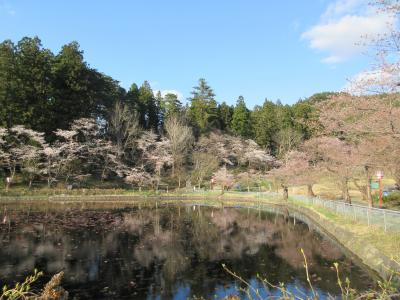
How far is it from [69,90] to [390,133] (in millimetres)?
46995

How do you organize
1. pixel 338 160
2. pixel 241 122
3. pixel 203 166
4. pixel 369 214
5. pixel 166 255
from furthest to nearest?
pixel 241 122 < pixel 203 166 < pixel 338 160 < pixel 369 214 < pixel 166 255

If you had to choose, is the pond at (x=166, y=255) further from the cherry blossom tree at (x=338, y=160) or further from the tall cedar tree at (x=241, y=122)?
the tall cedar tree at (x=241, y=122)

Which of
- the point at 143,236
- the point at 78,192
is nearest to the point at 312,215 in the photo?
the point at 143,236

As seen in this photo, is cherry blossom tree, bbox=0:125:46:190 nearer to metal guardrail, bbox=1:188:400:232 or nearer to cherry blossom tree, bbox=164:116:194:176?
metal guardrail, bbox=1:188:400:232

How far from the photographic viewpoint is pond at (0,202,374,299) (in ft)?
35.3

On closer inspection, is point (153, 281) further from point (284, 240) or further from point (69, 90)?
point (69, 90)

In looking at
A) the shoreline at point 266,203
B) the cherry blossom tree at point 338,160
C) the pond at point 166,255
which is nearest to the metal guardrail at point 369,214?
the shoreline at point 266,203

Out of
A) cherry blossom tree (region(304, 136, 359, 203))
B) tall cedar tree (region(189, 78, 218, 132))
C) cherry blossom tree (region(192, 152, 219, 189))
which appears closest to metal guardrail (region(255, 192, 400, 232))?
cherry blossom tree (region(304, 136, 359, 203))

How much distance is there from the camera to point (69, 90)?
50344 millimetres

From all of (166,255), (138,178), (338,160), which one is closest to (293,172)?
(338,160)

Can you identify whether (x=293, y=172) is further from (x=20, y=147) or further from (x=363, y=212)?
(x=20, y=147)

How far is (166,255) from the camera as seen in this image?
14797 mm

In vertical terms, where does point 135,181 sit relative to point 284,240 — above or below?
above

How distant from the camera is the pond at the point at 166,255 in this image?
35.3 feet
